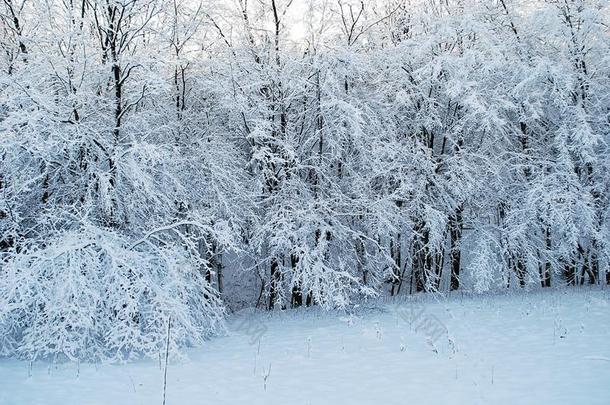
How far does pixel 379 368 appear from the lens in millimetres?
7906

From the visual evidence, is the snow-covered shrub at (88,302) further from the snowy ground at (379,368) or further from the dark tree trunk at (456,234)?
the dark tree trunk at (456,234)

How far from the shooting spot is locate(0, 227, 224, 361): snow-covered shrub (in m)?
8.30

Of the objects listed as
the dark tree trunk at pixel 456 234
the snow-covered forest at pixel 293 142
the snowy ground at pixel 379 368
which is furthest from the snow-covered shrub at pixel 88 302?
the dark tree trunk at pixel 456 234

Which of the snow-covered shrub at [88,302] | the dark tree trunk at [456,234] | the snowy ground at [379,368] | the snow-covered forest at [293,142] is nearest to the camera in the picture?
the snowy ground at [379,368]

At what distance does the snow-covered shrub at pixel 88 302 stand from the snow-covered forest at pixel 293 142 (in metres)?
0.08

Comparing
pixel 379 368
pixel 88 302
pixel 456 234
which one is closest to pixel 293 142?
pixel 456 234

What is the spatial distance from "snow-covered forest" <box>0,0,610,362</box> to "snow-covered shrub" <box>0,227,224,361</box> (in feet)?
0.26

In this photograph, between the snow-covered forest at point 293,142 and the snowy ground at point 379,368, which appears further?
the snow-covered forest at point 293,142

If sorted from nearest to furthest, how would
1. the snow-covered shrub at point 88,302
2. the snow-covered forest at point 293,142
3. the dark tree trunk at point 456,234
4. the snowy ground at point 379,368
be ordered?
the snowy ground at point 379,368
the snow-covered shrub at point 88,302
the snow-covered forest at point 293,142
the dark tree trunk at point 456,234

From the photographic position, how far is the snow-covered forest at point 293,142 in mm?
9938

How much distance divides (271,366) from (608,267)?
1093cm

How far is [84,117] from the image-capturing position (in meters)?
10.5

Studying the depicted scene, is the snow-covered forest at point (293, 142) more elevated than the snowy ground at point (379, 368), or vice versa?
the snow-covered forest at point (293, 142)

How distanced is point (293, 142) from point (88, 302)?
7.71 m
